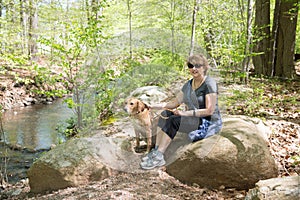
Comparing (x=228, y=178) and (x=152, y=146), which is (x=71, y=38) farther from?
(x=228, y=178)

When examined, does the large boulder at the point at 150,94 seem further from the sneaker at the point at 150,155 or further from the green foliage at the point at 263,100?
the green foliage at the point at 263,100

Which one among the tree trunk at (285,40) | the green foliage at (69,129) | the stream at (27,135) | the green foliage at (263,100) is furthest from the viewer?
the tree trunk at (285,40)

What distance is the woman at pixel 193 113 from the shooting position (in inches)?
A: 125

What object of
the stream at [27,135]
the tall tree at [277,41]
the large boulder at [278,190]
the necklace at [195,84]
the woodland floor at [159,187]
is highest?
the tall tree at [277,41]

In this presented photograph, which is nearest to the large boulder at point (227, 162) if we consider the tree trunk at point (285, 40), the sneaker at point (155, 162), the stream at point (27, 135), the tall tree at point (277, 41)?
the sneaker at point (155, 162)

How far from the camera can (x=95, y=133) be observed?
16.6ft

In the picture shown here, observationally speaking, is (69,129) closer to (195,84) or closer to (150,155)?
(150,155)

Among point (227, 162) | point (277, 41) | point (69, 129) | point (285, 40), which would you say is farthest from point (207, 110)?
point (277, 41)

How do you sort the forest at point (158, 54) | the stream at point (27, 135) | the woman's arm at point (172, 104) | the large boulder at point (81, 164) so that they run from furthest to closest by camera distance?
the stream at point (27, 135), the large boulder at point (81, 164), the forest at point (158, 54), the woman's arm at point (172, 104)

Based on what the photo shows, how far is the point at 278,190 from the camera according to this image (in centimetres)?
221

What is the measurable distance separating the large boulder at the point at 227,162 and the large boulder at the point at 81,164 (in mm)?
788

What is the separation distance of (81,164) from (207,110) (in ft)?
6.13

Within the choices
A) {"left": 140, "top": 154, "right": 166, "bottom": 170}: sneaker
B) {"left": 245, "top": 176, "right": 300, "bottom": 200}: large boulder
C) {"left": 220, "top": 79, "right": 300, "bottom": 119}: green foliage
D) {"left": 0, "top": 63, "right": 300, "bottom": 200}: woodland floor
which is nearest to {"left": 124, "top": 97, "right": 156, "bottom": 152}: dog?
{"left": 140, "top": 154, "right": 166, "bottom": 170}: sneaker

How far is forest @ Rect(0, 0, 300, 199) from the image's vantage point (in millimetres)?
3580
